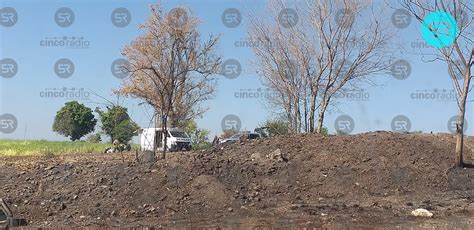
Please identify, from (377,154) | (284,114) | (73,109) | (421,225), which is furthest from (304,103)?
(73,109)

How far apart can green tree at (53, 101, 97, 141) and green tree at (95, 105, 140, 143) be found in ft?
42.0

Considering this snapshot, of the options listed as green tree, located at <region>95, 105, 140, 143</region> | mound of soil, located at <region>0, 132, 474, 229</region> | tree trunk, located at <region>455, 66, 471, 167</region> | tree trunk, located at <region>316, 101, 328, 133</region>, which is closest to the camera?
mound of soil, located at <region>0, 132, 474, 229</region>

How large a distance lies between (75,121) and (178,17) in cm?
3153

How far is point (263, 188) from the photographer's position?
13883 millimetres

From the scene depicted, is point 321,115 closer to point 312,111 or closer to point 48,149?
point 312,111

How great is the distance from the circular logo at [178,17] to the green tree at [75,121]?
1144 inches

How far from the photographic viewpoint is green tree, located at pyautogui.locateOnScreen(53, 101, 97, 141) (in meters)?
63.8

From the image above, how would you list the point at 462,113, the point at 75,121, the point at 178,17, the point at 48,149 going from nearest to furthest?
the point at 462,113
the point at 48,149
the point at 178,17
the point at 75,121

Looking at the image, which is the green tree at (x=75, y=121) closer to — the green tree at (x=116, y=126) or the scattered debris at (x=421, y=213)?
the green tree at (x=116, y=126)

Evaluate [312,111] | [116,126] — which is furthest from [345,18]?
[116,126]

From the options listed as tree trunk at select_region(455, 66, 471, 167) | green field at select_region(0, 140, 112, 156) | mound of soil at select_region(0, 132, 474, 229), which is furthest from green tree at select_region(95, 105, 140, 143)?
tree trunk at select_region(455, 66, 471, 167)

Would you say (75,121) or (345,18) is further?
(75,121)

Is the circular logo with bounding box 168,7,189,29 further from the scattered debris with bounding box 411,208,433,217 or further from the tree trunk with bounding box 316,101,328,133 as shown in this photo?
the scattered debris with bounding box 411,208,433,217

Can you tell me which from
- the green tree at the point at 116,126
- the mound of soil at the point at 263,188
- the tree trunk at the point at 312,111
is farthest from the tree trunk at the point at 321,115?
the green tree at the point at 116,126
